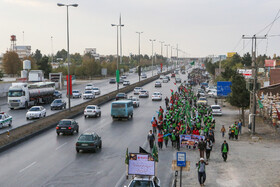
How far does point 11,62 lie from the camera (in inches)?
4483

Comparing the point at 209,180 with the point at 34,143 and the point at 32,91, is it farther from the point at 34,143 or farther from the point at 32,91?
the point at 32,91

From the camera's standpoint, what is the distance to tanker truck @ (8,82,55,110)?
49.4 m

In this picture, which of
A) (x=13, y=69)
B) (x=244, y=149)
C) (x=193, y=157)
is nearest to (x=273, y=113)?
(x=244, y=149)

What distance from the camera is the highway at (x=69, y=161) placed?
17.7 m

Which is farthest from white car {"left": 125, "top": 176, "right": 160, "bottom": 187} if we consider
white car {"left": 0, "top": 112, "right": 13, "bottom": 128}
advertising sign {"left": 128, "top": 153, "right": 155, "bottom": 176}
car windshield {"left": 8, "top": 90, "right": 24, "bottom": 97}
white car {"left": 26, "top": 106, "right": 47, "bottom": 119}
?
car windshield {"left": 8, "top": 90, "right": 24, "bottom": 97}

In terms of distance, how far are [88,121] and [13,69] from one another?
85.3 meters

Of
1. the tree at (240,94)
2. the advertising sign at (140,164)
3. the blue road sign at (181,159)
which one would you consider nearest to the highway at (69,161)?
the advertising sign at (140,164)

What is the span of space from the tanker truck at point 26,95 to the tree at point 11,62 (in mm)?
58898

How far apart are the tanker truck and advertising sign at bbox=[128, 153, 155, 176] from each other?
38047mm

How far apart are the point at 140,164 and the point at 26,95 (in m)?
39.3

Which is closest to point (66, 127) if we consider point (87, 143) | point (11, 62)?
point (87, 143)

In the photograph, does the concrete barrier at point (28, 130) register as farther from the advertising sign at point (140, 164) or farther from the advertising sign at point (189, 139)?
the advertising sign at point (140, 164)

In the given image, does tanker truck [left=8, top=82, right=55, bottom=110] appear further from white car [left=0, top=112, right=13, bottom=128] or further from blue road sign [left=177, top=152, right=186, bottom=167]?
blue road sign [left=177, top=152, right=186, bottom=167]

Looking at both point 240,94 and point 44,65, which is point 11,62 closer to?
point 44,65
